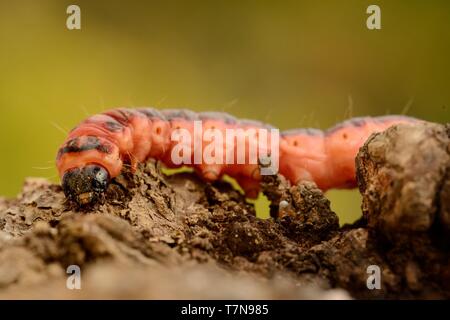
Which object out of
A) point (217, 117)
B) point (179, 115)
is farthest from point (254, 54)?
point (179, 115)

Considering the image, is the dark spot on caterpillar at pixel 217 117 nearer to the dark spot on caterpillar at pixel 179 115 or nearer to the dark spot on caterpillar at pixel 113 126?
the dark spot on caterpillar at pixel 179 115

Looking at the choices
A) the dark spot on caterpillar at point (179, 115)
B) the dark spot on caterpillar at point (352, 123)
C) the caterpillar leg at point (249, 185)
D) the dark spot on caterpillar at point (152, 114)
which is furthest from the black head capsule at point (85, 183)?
the dark spot on caterpillar at point (352, 123)

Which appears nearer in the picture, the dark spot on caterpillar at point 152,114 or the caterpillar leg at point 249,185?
the dark spot on caterpillar at point 152,114

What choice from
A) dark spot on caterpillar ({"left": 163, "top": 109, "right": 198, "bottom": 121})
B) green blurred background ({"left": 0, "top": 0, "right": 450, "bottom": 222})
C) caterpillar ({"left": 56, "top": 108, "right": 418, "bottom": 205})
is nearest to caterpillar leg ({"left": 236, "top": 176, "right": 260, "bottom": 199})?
caterpillar ({"left": 56, "top": 108, "right": 418, "bottom": 205})

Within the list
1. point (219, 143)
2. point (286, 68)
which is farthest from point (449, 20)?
point (219, 143)

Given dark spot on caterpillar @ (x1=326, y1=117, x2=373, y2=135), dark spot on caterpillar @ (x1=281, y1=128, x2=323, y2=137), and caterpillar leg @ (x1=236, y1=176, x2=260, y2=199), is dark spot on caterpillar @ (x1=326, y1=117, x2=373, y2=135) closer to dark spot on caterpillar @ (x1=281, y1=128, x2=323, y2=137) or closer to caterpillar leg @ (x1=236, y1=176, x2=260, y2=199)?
dark spot on caterpillar @ (x1=281, y1=128, x2=323, y2=137)

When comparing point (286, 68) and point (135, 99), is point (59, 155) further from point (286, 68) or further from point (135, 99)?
point (286, 68)

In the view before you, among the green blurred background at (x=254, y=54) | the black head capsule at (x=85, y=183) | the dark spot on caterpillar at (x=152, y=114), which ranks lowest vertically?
the black head capsule at (x=85, y=183)

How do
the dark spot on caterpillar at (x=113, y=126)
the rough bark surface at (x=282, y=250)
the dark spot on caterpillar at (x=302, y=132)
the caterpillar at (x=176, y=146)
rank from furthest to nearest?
the dark spot on caterpillar at (x=302, y=132) < the dark spot on caterpillar at (x=113, y=126) < the caterpillar at (x=176, y=146) < the rough bark surface at (x=282, y=250)

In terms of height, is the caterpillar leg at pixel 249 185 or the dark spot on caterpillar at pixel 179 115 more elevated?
the dark spot on caterpillar at pixel 179 115
